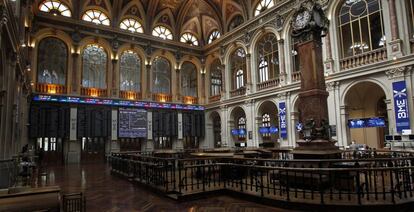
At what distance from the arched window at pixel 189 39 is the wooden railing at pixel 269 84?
932 cm

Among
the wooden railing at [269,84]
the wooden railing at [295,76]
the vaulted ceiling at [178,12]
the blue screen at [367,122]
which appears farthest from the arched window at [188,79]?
the blue screen at [367,122]

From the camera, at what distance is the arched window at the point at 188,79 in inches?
952

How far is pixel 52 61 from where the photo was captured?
18078 millimetres

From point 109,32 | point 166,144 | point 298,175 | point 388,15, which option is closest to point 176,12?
point 109,32

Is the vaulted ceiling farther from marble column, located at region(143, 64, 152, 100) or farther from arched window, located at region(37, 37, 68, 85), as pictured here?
marble column, located at region(143, 64, 152, 100)

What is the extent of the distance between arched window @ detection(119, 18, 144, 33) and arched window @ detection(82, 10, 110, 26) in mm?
1216

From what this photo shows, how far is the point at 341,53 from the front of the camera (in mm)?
13852

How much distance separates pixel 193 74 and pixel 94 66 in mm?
8953

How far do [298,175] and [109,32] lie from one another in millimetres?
18902

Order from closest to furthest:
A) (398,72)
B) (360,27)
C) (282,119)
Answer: (398,72) → (360,27) → (282,119)

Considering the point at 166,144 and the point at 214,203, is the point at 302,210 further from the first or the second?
the point at 166,144

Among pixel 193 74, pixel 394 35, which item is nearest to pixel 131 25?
A: pixel 193 74

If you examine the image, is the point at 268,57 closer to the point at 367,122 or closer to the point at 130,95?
the point at 367,122

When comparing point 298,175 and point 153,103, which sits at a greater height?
point 153,103
